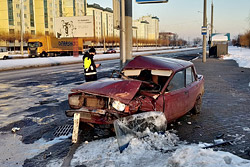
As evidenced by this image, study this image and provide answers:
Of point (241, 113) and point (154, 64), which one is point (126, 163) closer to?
point (154, 64)

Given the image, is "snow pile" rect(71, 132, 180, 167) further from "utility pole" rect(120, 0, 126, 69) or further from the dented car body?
"utility pole" rect(120, 0, 126, 69)

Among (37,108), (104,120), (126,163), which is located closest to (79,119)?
(104,120)

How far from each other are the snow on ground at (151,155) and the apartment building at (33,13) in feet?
254

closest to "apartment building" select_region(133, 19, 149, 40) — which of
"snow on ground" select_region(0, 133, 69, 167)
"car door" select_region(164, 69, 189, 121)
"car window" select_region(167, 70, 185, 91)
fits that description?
"car window" select_region(167, 70, 185, 91)

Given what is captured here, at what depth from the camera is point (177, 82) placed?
5.80 m

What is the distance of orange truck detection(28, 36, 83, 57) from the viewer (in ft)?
156

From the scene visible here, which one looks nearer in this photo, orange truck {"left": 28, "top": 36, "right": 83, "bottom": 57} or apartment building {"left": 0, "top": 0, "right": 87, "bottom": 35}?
orange truck {"left": 28, "top": 36, "right": 83, "bottom": 57}

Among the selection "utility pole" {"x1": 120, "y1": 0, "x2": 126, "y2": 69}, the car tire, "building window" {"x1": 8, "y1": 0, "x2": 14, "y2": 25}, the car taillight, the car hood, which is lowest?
the car tire

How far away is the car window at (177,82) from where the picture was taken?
5.54 metres

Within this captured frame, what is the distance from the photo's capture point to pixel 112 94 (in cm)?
476

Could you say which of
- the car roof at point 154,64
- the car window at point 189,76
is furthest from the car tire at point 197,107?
the car roof at point 154,64

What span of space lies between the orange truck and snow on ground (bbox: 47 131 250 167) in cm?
4576

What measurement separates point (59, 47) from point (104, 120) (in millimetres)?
48768

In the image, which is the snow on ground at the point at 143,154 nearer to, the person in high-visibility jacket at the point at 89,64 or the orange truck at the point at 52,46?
the person in high-visibility jacket at the point at 89,64
